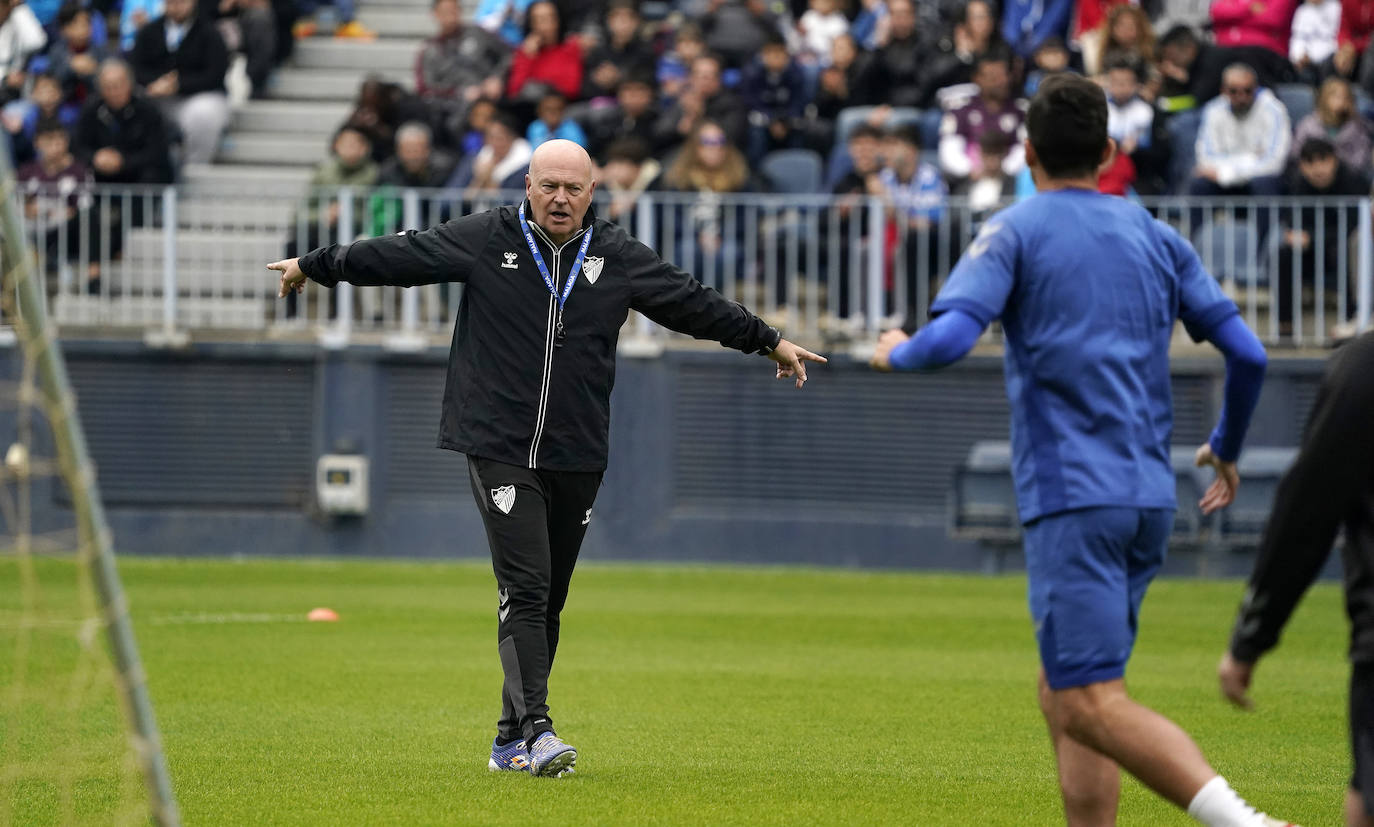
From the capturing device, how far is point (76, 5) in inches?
908

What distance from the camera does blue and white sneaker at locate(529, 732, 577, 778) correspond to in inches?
288

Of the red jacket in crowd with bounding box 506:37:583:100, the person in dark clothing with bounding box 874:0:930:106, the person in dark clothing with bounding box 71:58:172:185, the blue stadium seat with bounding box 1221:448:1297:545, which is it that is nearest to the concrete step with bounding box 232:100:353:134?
the person in dark clothing with bounding box 71:58:172:185

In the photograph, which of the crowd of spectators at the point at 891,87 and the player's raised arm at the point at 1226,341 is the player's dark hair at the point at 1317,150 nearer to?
the crowd of spectators at the point at 891,87

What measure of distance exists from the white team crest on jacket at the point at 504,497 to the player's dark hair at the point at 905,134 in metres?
10.8

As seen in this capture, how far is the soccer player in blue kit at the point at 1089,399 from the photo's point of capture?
5113 millimetres

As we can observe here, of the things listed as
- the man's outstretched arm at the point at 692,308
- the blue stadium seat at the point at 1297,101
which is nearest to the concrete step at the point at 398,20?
the blue stadium seat at the point at 1297,101

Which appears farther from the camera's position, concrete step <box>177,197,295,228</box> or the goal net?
concrete step <box>177,197,295,228</box>

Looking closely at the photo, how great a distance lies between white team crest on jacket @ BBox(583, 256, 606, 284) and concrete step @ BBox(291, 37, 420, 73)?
1634cm

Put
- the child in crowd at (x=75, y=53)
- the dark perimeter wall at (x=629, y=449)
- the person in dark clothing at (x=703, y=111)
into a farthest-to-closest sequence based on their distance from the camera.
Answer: the child in crowd at (x=75, y=53) → the person in dark clothing at (x=703, y=111) → the dark perimeter wall at (x=629, y=449)

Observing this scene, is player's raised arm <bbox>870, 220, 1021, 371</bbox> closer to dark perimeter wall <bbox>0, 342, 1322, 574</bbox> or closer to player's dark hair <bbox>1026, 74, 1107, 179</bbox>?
player's dark hair <bbox>1026, 74, 1107, 179</bbox>

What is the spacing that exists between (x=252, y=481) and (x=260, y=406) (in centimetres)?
68

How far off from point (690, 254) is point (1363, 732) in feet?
45.5

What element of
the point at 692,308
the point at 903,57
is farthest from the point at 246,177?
the point at 692,308

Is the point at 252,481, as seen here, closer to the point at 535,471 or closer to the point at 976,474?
the point at 976,474
